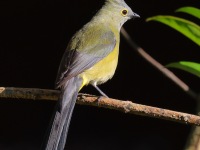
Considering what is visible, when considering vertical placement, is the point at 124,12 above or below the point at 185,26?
above

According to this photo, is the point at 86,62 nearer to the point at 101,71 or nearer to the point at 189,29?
the point at 101,71

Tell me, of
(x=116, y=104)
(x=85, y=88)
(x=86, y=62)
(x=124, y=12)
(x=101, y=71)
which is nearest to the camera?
(x=116, y=104)

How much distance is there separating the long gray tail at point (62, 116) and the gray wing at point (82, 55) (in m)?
0.05

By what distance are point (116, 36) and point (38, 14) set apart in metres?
2.50

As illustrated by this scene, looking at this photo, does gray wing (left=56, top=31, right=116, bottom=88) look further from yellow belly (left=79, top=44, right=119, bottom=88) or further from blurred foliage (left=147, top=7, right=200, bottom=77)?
blurred foliage (left=147, top=7, right=200, bottom=77)

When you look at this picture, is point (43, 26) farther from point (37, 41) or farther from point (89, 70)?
point (89, 70)

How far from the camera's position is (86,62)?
327cm

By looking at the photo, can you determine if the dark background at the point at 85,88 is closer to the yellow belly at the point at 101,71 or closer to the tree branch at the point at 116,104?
the yellow belly at the point at 101,71

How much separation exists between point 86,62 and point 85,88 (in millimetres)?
2955

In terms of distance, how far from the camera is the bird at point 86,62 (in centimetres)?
277

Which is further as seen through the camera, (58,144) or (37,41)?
(37,41)

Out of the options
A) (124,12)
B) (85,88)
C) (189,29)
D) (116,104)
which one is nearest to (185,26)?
(189,29)

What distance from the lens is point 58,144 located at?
262 cm

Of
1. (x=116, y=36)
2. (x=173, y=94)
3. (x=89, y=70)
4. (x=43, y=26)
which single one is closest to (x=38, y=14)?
(x=43, y=26)
